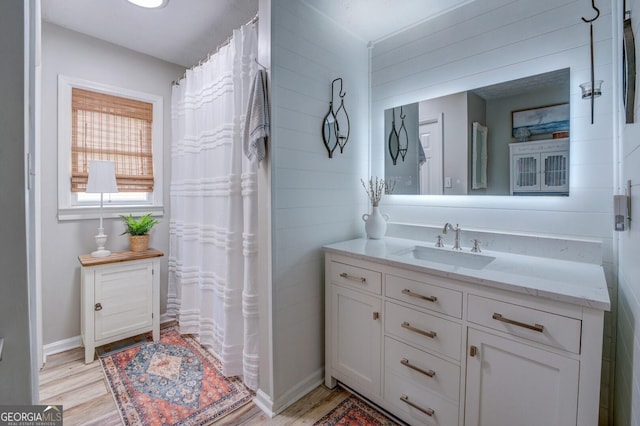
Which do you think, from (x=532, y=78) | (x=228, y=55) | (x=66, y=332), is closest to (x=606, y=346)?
(x=532, y=78)

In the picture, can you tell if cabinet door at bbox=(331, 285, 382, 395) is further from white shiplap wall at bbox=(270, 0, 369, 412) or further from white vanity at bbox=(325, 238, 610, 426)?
white shiplap wall at bbox=(270, 0, 369, 412)

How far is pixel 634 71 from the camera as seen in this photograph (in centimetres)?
89

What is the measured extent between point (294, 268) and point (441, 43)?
5.89 ft

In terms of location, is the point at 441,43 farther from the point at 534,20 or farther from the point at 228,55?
the point at 228,55

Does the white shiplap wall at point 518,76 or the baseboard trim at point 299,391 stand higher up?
the white shiplap wall at point 518,76

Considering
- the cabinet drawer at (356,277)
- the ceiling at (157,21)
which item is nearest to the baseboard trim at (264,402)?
the cabinet drawer at (356,277)

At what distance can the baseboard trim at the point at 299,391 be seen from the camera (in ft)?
5.61

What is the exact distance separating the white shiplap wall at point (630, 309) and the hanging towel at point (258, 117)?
1.46 m

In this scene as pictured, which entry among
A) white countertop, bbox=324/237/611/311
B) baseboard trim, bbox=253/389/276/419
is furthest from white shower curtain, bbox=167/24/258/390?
white countertop, bbox=324/237/611/311

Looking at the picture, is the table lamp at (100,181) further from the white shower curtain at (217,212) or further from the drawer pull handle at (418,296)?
the drawer pull handle at (418,296)

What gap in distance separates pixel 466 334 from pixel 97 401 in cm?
212

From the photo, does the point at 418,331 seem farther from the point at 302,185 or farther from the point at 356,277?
the point at 302,185

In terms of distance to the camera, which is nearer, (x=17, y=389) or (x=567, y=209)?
(x=17, y=389)

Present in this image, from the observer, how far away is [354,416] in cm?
166
